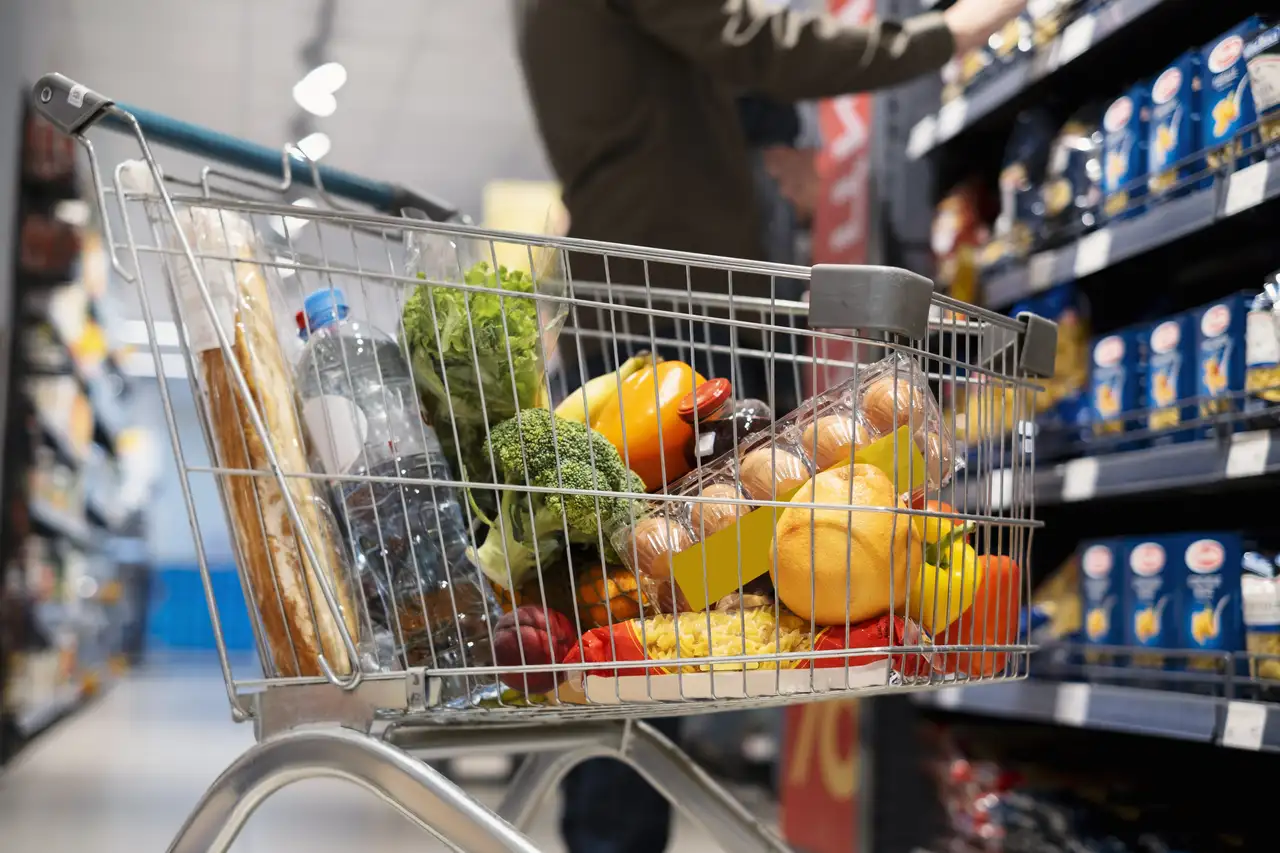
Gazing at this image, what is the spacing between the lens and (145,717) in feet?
21.3

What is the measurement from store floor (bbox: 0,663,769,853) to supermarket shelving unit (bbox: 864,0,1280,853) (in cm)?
69

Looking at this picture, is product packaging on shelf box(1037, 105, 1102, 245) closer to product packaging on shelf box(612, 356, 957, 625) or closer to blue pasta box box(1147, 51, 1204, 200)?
blue pasta box box(1147, 51, 1204, 200)

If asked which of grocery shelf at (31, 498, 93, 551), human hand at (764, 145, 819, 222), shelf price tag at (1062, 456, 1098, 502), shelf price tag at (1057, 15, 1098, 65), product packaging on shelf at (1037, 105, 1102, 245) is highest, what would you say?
shelf price tag at (1057, 15, 1098, 65)

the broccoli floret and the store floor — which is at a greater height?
the broccoli floret

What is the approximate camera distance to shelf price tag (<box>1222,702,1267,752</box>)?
1419mm

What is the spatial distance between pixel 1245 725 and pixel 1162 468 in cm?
38

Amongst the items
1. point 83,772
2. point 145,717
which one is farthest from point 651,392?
point 145,717

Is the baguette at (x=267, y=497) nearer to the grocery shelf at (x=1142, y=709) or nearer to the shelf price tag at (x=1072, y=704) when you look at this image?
the grocery shelf at (x=1142, y=709)

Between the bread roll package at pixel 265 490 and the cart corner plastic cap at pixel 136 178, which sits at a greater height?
the cart corner plastic cap at pixel 136 178

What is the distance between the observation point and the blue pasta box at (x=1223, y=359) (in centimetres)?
159

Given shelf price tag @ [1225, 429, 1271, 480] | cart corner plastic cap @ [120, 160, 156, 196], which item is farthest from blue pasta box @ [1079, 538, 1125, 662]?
cart corner plastic cap @ [120, 160, 156, 196]

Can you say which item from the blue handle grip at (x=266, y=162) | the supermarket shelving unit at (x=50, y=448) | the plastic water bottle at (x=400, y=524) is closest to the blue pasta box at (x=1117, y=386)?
the blue handle grip at (x=266, y=162)

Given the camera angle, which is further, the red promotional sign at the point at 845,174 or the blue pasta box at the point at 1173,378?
the red promotional sign at the point at 845,174

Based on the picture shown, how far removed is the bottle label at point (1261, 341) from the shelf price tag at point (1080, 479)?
0.33 metres
